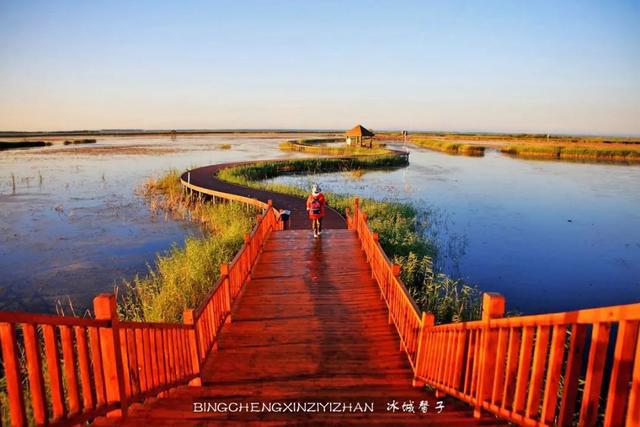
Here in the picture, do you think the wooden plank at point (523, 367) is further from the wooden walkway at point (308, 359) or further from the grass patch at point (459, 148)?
the grass patch at point (459, 148)

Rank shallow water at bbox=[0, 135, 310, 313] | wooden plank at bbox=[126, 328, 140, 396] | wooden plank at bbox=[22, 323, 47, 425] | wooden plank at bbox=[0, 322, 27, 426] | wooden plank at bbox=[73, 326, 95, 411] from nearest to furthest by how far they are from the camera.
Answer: wooden plank at bbox=[0, 322, 27, 426] < wooden plank at bbox=[22, 323, 47, 425] < wooden plank at bbox=[73, 326, 95, 411] < wooden plank at bbox=[126, 328, 140, 396] < shallow water at bbox=[0, 135, 310, 313]

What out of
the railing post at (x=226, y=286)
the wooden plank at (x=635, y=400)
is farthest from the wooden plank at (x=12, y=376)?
the railing post at (x=226, y=286)

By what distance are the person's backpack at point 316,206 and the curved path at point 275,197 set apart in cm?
254

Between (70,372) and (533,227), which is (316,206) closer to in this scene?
(70,372)

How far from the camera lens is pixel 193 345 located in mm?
4438

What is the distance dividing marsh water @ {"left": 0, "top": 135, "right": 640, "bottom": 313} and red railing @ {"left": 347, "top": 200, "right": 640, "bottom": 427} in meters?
6.61

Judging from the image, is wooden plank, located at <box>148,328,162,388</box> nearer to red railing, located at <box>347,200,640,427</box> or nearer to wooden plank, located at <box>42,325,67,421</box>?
wooden plank, located at <box>42,325,67,421</box>

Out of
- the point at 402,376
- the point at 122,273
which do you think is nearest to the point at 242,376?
the point at 402,376

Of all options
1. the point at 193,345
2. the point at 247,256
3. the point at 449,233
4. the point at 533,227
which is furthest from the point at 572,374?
the point at 533,227

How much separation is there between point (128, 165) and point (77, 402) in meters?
38.9

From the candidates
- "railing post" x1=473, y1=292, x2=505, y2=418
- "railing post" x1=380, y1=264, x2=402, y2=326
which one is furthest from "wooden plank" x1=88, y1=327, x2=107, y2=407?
"railing post" x1=380, y1=264, x2=402, y2=326

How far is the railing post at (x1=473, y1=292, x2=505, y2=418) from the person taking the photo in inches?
127

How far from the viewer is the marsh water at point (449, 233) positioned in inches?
425

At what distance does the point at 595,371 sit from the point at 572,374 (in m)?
0.17
